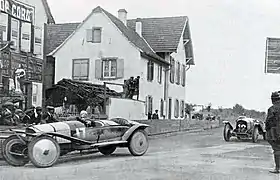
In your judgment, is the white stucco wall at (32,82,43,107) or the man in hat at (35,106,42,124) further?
the white stucco wall at (32,82,43,107)

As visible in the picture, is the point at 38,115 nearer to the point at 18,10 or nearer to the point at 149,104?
the point at 18,10

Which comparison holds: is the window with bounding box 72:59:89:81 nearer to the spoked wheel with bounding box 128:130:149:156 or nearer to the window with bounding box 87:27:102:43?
the window with bounding box 87:27:102:43

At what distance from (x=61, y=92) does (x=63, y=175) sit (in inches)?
125

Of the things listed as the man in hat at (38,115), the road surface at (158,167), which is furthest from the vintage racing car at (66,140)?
the man in hat at (38,115)

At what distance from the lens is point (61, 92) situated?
791 centimetres

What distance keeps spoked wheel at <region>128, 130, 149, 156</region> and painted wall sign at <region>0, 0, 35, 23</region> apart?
83.3 inches

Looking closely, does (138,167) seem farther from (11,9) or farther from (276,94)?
(11,9)

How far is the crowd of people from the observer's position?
6.39 m

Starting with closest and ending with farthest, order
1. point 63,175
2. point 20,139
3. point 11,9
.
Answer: point 63,175 → point 20,139 → point 11,9

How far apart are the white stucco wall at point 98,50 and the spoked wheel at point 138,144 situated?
62.2 inches

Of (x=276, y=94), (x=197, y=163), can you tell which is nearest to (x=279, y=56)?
(x=276, y=94)

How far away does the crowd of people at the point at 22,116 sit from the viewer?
639 cm

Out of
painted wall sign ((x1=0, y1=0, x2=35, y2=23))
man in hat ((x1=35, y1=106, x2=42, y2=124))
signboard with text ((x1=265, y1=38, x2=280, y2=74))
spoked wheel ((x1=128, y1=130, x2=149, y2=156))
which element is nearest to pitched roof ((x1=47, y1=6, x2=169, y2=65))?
painted wall sign ((x1=0, y1=0, x2=35, y2=23))

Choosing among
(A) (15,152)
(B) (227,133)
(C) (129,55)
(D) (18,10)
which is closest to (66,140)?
(A) (15,152)
